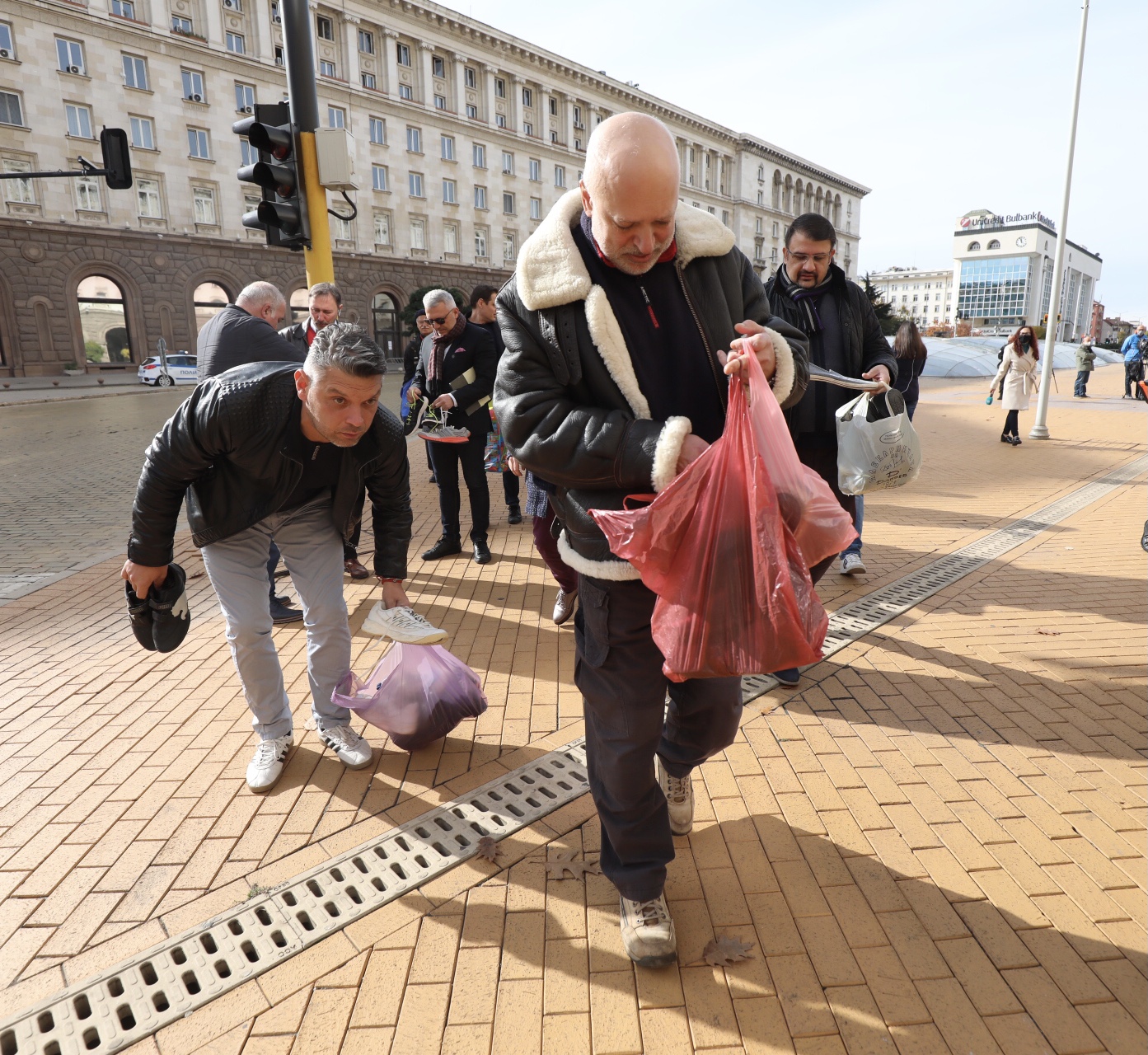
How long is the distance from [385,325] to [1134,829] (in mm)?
46460

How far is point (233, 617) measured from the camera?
3.06 meters

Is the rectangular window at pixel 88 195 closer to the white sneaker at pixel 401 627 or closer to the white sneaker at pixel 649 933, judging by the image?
the white sneaker at pixel 401 627

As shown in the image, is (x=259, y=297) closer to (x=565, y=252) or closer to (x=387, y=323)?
(x=565, y=252)

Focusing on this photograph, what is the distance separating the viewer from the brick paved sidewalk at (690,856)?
2.05 m

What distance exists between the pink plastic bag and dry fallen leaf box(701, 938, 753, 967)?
145cm

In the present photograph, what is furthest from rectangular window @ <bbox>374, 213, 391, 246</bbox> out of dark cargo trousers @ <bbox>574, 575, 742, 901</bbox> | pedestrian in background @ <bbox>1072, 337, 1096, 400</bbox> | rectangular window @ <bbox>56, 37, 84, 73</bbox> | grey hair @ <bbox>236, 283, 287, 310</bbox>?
dark cargo trousers @ <bbox>574, 575, 742, 901</bbox>

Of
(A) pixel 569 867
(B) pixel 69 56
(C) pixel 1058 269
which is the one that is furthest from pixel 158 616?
(B) pixel 69 56

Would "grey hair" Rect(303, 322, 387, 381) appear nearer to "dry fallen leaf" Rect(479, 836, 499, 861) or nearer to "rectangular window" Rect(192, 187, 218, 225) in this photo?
"dry fallen leaf" Rect(479, 836, 499, 861)

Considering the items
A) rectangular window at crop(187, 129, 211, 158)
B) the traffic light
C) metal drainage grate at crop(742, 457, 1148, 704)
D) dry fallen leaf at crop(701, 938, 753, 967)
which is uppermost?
rectangular window at crop(187, 129, 211, 158)

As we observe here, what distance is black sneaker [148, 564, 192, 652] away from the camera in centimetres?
285

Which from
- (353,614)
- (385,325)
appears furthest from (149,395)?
(353,614)

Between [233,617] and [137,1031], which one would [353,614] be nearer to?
[233,617]

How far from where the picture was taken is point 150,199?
117ft

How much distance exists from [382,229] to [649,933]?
46.7m
